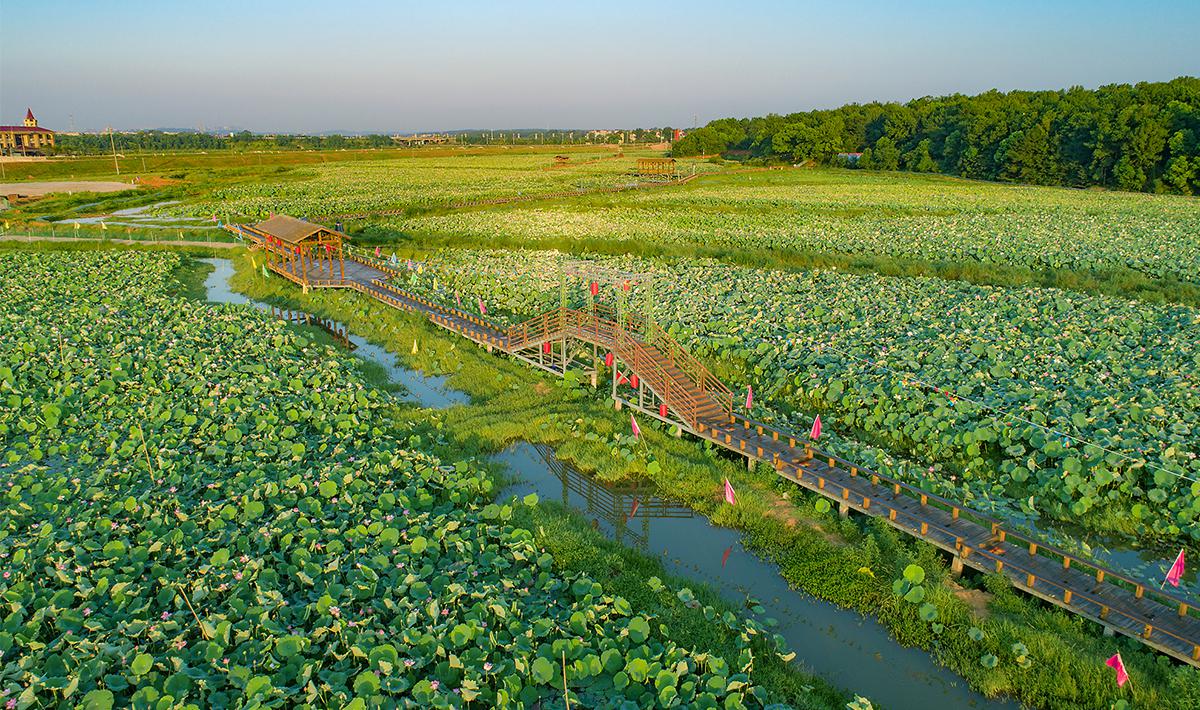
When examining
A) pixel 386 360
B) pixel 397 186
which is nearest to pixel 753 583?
pixel 386 360

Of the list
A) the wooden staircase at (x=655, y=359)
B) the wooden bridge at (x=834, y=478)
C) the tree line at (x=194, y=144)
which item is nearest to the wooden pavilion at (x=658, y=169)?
the wooden bridge at (x=834, y=478)

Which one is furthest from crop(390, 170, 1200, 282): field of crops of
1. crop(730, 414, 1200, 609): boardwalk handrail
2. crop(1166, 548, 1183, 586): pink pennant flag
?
crop(1166, 548, 1183, 586): pink pennant flag

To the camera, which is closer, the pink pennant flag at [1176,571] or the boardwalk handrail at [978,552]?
the boardwalk handrail at [978,552]

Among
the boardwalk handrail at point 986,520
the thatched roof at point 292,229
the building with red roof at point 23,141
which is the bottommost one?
the boardwalk handrail at point 986,520

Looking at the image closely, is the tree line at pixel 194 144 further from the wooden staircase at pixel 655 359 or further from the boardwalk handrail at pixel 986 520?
the boardwalk handrail at pixel 986 520

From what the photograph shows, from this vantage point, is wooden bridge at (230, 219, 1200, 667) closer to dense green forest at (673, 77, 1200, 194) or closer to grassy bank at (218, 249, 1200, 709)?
grassy bank at (218, 249, 1200, 709)

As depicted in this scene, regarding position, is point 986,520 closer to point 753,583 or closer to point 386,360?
point 753,583

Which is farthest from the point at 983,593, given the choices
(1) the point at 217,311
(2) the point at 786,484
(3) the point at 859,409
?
(1) the point at 217,311
